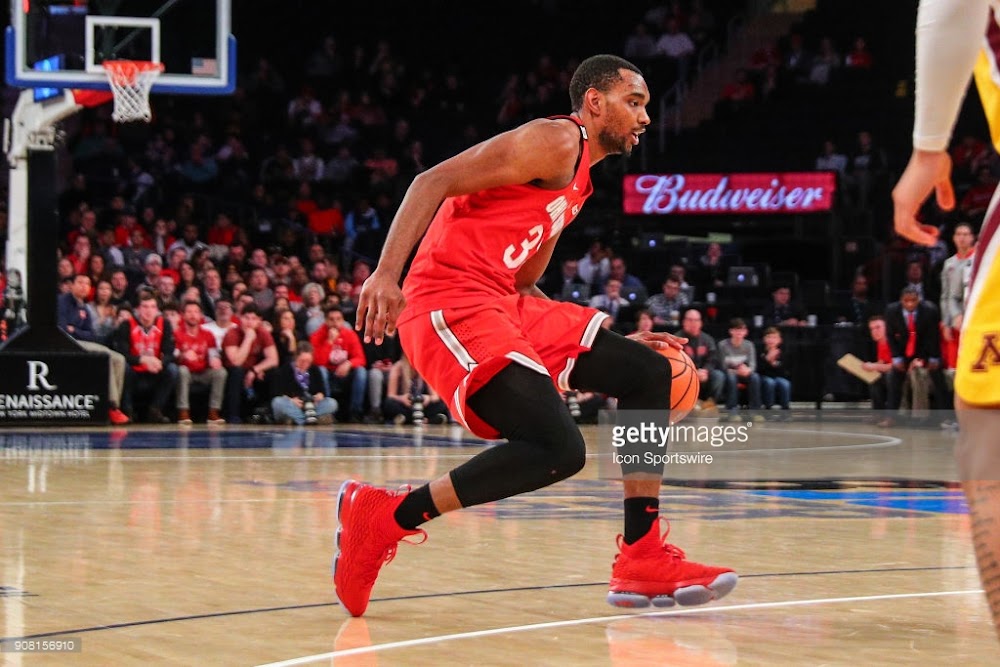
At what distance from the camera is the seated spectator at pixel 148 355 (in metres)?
14.3

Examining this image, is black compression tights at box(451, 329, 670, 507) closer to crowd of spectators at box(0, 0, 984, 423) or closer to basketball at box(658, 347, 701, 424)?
basketball at box(658, 347, 701, 424)

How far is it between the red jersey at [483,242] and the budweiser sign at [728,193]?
17.3 metres

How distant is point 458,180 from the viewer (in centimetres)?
428

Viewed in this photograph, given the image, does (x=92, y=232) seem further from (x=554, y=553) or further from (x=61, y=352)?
(x=554, y=553)

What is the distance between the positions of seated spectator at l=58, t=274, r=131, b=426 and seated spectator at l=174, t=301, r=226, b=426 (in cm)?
56

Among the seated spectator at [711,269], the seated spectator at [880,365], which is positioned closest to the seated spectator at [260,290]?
the seated spectator at [711,269]

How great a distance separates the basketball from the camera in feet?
16.3

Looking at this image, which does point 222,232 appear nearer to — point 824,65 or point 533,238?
point 824,65

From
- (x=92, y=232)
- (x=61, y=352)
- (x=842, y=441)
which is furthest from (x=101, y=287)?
(x=842, y=441)

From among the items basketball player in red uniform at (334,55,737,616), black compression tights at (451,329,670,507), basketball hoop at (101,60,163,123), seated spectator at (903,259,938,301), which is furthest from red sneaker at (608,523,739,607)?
seated spectator at (903,259,938,301)

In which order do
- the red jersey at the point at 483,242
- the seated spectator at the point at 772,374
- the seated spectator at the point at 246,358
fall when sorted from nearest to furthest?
the red jersey at the point at 483,242 < the seated spectator at the point at 246,358 < the seated spectator at the point at 772,374

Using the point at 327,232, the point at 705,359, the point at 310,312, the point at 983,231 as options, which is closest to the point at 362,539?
the point at 983,231

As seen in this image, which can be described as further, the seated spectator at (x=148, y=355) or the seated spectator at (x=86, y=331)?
the seated spectator at (x=148, y=355)

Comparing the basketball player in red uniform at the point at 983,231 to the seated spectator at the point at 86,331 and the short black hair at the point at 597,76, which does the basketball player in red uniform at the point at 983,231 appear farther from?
the seated spectator at the point at 86,331
